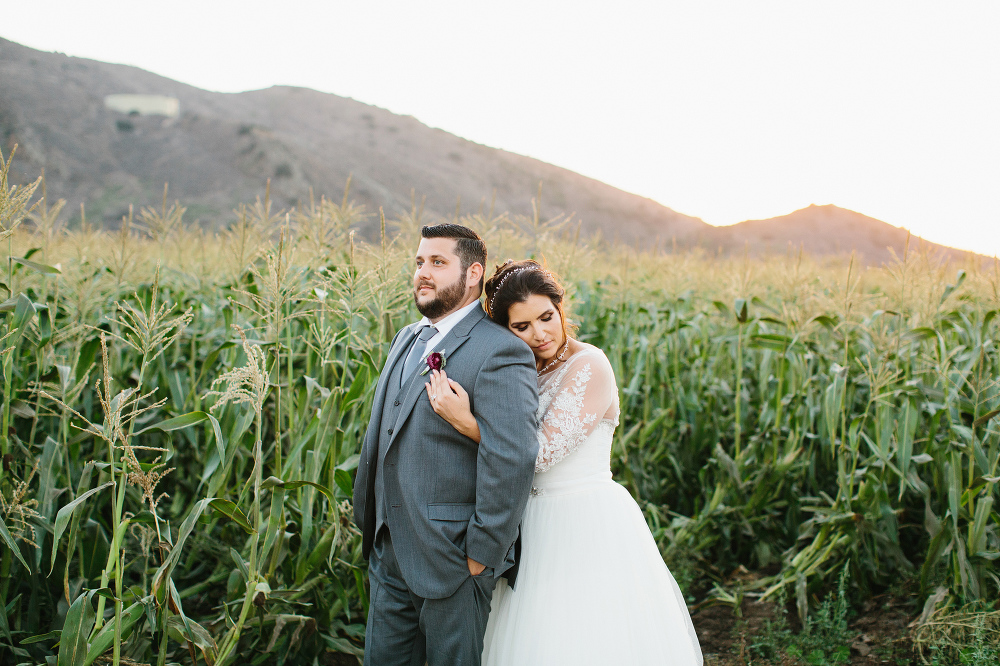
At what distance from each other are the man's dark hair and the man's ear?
1 centimetres

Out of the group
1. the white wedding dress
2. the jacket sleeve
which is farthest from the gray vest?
the white wedding dress

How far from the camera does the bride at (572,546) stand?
2107mm

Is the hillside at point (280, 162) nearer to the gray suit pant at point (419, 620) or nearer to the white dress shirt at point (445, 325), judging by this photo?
the white dress shirt at point (445, 325)

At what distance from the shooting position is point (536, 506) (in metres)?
2.25

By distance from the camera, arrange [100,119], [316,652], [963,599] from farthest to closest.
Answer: [100,119] → [963,599] → [316,652]

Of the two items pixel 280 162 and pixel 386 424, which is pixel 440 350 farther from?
pixel 280 162

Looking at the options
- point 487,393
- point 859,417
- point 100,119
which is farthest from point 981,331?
point 100,119

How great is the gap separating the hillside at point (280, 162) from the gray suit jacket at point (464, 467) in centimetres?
2862

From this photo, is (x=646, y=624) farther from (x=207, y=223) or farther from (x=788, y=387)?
(x=207, y=223)

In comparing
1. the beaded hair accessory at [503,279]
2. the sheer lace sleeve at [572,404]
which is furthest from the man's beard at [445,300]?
the sheer lace sleeve at [572,404]

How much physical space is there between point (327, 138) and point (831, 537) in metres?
67.4

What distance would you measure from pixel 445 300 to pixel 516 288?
26cm

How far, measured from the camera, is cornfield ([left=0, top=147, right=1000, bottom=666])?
218 centimetres

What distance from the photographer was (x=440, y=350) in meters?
2.12
